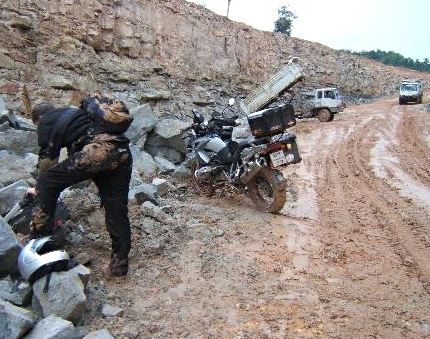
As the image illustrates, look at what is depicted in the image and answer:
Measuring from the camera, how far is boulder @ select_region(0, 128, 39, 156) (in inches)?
259

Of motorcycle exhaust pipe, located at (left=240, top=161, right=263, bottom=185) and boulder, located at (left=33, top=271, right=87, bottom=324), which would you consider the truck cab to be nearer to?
motorcycle exhaust pipe, located at (left=240, top=161, right=263, bottom=185)

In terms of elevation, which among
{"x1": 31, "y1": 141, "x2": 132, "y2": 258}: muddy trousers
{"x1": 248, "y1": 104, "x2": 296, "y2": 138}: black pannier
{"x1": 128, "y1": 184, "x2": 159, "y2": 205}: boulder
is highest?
{"x1": 248, "y1": 104, "x2": 296, "y2": 138}: black pannier

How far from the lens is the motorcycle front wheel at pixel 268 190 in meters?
6.36

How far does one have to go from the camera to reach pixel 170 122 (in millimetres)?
9586

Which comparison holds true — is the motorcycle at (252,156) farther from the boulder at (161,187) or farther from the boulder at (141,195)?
the boulder at (141,195)

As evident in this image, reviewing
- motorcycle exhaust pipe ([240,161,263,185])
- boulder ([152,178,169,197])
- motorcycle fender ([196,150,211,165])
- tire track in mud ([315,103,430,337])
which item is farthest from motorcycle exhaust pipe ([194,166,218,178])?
tire track in mud ([315,103,430,337])

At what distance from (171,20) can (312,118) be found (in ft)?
29.1

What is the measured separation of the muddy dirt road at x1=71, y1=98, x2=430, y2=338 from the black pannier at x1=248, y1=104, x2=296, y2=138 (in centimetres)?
116

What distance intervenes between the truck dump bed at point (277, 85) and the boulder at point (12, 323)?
15511 mm

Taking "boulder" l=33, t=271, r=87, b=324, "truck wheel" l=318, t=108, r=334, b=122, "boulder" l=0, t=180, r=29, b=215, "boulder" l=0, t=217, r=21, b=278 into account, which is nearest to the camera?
"boulder" l=33, t=271, r=87, b=324

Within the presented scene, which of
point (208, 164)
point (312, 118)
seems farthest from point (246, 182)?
point (312, 118)

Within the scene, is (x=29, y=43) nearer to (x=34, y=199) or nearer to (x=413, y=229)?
(x=34, y=199)

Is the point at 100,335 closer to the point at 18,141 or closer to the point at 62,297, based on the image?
the point at 62,297

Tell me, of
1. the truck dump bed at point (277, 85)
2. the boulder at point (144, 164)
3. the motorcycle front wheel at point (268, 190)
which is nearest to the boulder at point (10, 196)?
the motorcycle front wheel at point (268, 190)
